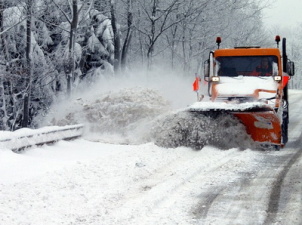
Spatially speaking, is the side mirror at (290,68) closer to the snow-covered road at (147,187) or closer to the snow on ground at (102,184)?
the snow-covered road at (147,187)

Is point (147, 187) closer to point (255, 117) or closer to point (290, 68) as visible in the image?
point (255, 117)

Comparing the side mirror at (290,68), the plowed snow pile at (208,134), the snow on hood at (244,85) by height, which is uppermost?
the side mirror at (290,68)

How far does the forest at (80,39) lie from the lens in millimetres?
18406

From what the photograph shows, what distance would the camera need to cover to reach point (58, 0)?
71.3ft

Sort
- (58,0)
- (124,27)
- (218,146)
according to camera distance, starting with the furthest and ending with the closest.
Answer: (124,27) → (58,0) → (218,146)

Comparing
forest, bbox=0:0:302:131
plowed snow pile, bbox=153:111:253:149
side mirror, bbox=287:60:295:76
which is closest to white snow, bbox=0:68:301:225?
plowed snow pile, bbox=153:111:253:149

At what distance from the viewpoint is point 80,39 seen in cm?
2581

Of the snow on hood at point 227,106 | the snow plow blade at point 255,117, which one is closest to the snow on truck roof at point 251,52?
the snow on hood at point 227,106

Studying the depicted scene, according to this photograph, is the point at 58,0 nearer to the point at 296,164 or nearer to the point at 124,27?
the point at 124,27

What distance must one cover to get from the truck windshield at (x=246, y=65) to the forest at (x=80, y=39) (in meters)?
6.79

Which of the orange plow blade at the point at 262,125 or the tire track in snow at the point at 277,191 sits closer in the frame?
the tire track in snow at the point at 277,191

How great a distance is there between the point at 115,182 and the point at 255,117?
4.57m

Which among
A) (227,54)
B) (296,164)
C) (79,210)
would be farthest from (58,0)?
(79,210)

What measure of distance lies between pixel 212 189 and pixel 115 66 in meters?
19.4
